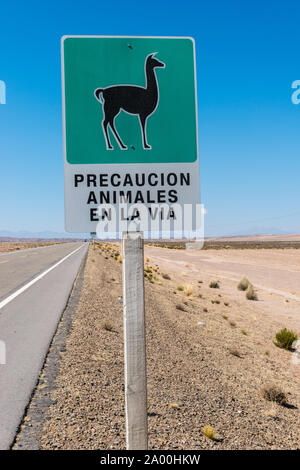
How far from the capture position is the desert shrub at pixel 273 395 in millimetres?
6715

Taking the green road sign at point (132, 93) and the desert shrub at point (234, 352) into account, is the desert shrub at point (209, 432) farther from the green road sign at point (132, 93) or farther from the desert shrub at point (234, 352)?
the desert shrub at point (234, 352)

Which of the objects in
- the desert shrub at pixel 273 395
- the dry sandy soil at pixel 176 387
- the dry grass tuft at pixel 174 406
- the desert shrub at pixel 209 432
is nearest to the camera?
the dry sandy soil at pixel 176 387

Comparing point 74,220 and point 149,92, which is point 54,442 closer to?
point 74,220

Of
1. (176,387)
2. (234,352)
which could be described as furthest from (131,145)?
(234,352)

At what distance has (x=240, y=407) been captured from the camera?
593cm

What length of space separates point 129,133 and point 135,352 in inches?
55.5

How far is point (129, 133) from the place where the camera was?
256 cm

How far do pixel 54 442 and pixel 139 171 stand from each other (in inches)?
120

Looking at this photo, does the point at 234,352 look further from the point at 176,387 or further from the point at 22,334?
the point at 22,334

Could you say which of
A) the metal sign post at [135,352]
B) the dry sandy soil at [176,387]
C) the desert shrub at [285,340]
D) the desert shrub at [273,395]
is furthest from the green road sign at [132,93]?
the desert shrub at [285,340]

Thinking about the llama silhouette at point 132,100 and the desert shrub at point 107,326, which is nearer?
the llama silhouette at point 132,100

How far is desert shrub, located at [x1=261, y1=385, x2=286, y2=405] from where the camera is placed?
6715mm

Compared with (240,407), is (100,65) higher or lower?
higher

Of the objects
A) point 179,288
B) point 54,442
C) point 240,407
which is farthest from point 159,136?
point 179,288
